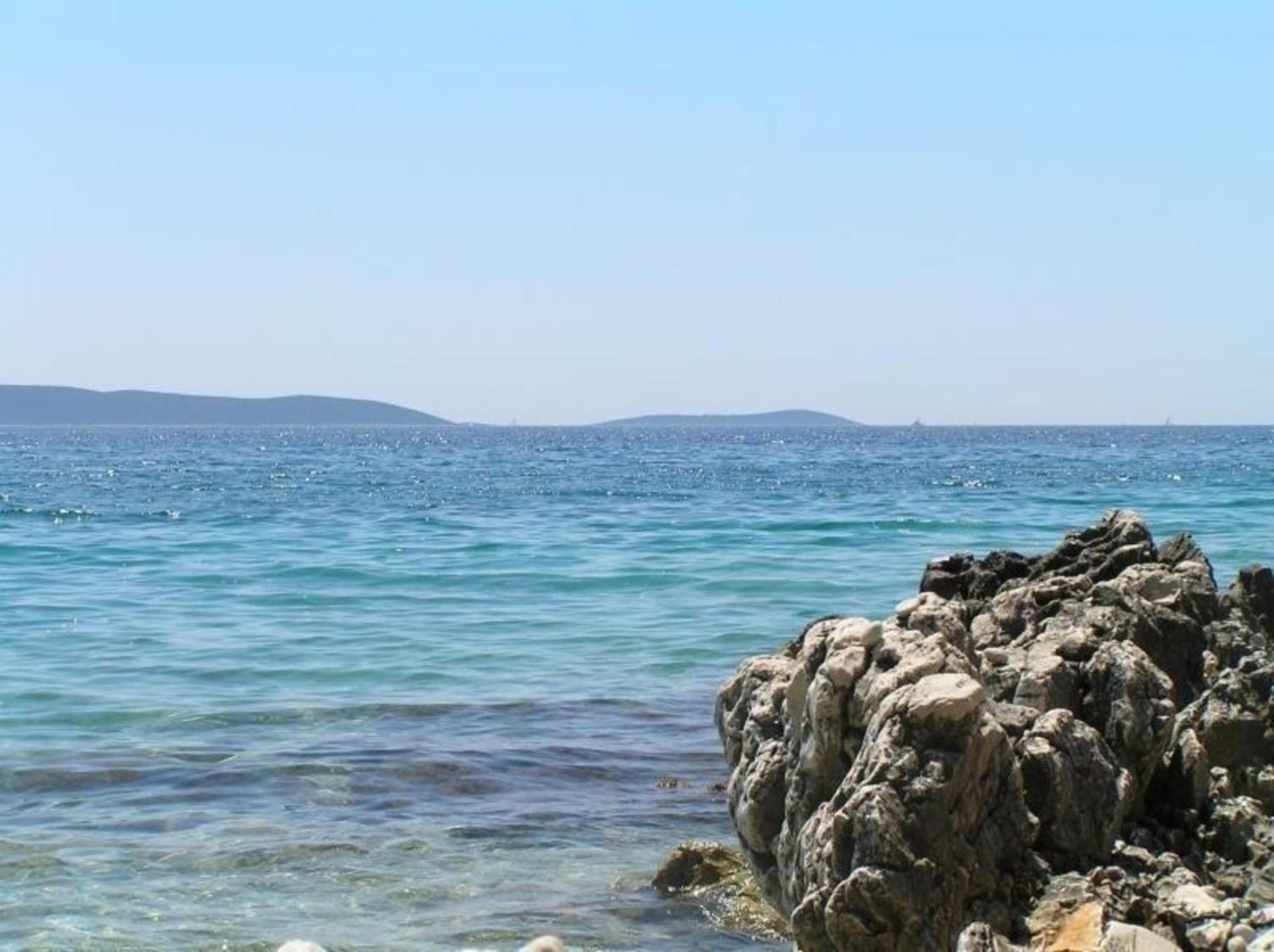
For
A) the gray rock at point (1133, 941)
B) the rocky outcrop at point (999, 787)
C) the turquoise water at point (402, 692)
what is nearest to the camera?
the gray rock at point (1133, 941)

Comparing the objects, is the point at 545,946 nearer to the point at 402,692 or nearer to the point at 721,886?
the point at 721,886

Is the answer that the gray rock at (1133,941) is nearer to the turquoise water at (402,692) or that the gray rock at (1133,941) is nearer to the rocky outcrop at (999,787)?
the rocky outcrop at (999,787)

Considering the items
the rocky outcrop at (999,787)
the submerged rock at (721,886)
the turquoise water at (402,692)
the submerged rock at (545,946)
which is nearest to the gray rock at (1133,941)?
the rocky outcrop at (999,787)

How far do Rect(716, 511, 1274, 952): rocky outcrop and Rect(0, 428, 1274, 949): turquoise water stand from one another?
1.60 metres

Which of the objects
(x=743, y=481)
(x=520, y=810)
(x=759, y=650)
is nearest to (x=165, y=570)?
(x=759, y=650)

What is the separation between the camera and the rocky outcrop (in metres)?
7.44

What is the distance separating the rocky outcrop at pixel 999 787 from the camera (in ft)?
24.4

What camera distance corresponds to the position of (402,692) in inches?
731

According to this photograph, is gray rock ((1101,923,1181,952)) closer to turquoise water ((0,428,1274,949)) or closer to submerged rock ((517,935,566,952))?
submerged rock ((517,935,566,952))

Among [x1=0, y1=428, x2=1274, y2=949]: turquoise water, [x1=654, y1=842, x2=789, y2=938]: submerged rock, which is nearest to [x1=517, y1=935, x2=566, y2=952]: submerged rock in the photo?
[x1=0, y1=428, x2=1274, y2=949]: turquoise water

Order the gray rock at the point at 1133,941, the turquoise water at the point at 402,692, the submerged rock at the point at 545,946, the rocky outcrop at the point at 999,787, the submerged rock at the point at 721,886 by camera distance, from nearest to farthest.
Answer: the submerged rock at the point at 545,946, the gray rock at the point at 1133,941, the rocky outcrop at the point at 999,787, the submerged rock at the point at 721,886, the turquoise water at the point at 402,692

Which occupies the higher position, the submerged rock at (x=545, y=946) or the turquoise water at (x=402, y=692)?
the submerged rock at (x=545, y=946)

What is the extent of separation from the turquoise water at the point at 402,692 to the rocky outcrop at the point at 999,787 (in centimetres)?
160

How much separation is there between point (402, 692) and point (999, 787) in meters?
11.5
